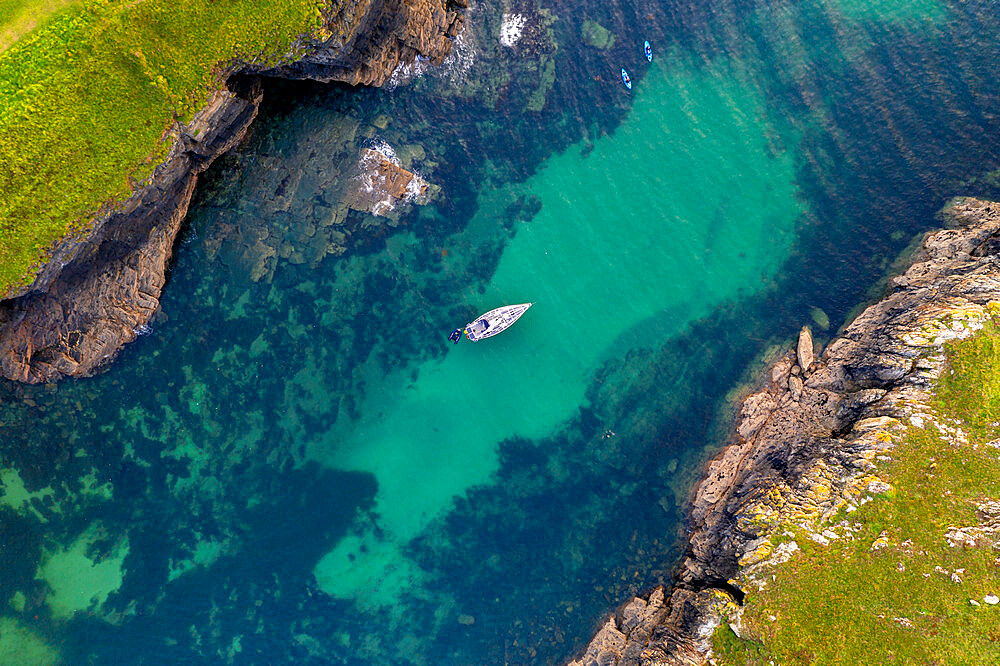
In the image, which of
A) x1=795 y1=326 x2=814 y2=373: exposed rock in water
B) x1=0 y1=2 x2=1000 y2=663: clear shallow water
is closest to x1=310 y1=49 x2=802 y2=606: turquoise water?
x1=0 y1=2 x2=1000 y2=663: clear shallow water

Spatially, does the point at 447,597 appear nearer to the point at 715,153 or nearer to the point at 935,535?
the point at 935,535

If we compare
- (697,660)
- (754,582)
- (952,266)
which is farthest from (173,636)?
(952,266)

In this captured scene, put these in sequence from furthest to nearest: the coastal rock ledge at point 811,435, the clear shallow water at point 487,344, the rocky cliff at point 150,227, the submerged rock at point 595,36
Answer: the submerged rock at point 595,36 → the clear shallow water at point 487,344 → the rocky cliff at point 150,227 → the coastal rock ledge at point 811,435

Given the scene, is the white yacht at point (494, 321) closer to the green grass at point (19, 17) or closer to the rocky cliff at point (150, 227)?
the rocky cliff at point (150, 227)

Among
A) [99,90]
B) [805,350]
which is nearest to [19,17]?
[99,90]

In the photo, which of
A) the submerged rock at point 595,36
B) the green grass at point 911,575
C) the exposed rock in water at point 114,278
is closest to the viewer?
the green grass at point 911,575

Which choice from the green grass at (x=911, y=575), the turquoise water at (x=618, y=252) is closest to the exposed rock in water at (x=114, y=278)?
the turquoise water at (x=618, y=252)
